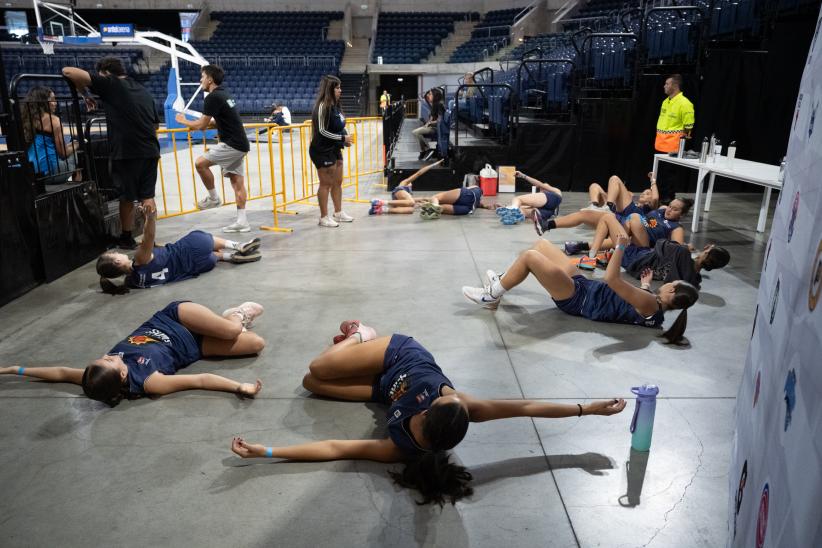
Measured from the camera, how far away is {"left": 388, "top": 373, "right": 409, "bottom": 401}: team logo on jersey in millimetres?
2987

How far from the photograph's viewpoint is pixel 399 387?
3049 mm

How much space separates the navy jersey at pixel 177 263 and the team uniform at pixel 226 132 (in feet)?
6.08

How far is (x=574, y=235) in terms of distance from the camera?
24.7 ft

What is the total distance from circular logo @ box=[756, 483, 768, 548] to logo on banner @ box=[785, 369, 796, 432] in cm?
21

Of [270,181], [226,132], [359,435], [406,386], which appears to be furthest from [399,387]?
[270,181]

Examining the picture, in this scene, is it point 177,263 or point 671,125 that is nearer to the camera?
point 177,263

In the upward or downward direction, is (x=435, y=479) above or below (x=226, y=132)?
below

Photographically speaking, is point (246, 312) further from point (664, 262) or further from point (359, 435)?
point (664, 262)

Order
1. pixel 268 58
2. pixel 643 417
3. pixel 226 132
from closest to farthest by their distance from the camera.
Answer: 1. pixel 643 417
2. pixel 226 132
3. pixel 268 58

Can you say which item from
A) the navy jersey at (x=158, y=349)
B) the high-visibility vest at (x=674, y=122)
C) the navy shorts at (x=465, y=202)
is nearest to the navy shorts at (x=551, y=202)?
the navy shorts at (x=465, y=202)

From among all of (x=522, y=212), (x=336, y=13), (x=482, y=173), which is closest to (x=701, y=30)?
(x=482, y=173)

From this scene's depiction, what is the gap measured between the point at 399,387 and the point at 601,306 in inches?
88.4

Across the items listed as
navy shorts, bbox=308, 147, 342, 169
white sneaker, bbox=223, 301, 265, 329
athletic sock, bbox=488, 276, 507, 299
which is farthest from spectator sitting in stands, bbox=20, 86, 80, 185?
athletic sock, bbox=488, 276, 507, 299

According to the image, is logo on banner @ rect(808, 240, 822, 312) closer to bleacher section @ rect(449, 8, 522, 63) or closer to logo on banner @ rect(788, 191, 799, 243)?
logo on banner @ rect(788, 191, 799, 243)
